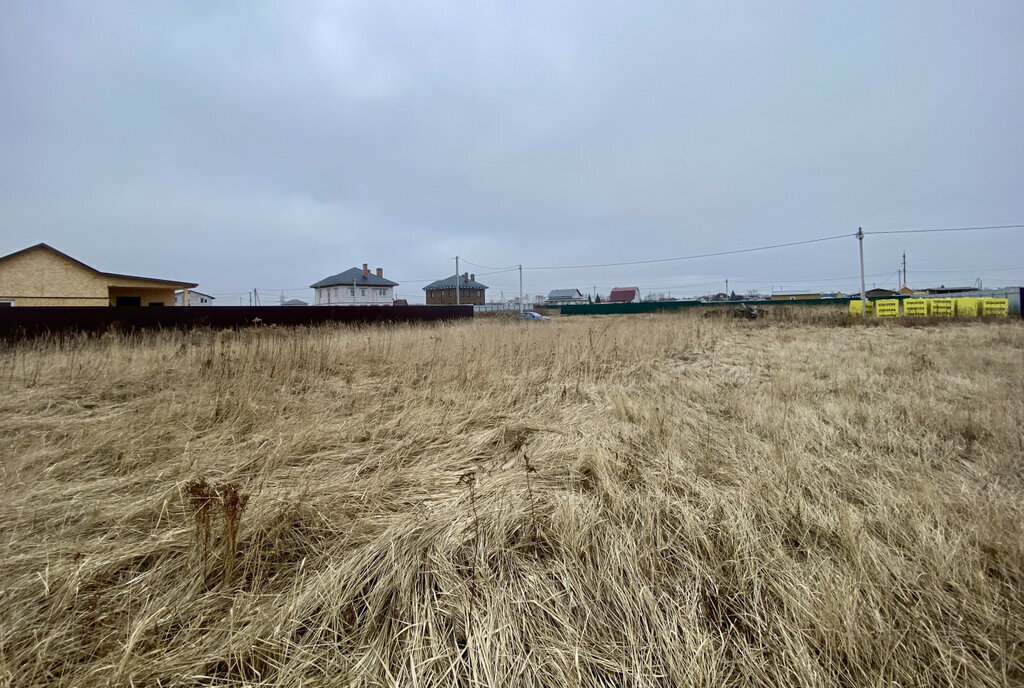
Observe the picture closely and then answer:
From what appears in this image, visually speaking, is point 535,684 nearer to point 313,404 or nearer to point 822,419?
point 313,404

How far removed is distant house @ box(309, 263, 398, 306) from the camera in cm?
4169

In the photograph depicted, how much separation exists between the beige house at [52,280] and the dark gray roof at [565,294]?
6198cm

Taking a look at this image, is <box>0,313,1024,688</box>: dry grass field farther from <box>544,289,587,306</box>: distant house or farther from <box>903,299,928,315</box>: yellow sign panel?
<box>544,289,587,306</box>: distant house

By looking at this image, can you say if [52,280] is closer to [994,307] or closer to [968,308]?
[968,308]

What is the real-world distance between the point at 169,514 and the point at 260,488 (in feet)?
1.38

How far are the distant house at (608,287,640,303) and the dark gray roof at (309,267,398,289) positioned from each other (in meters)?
40.3

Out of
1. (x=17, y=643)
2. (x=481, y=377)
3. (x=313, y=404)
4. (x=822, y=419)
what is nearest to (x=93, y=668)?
(x=17, y=643)

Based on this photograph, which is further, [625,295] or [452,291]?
[625,295]

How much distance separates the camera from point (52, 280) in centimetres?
1778

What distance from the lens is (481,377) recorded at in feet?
17.5

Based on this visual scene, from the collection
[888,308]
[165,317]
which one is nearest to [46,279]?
[165,317]

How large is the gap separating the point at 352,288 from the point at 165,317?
34.0 meters

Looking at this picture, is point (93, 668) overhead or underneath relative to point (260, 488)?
underneath

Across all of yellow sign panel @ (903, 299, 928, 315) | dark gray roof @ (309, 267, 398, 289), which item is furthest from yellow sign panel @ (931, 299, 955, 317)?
dark gray roof @ (309, 267, 398, 289)
